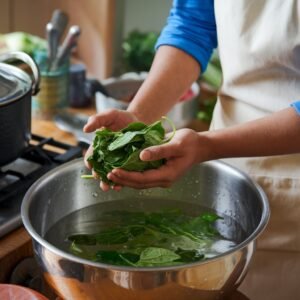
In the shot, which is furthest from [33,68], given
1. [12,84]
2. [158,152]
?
[158,152]

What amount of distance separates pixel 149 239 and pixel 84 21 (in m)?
1.23

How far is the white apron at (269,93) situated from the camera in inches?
42.6

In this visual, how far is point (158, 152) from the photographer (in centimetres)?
88

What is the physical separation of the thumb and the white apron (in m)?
0.30

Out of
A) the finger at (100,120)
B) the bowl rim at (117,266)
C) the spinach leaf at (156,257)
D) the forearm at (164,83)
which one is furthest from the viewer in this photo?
the forearm at (164,83)

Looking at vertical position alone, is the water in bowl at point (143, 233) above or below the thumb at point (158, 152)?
below

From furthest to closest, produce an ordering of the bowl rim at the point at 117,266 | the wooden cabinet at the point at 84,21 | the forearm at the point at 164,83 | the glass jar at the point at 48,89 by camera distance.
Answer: the wooden cabinet at the point at 84,21
the glass jar at the point at 48,89
the forearm at the point at 164,83
the bowl rim at the point at 117,266

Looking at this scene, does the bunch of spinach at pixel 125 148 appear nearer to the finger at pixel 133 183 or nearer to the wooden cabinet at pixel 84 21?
the finger at pixel 133 183

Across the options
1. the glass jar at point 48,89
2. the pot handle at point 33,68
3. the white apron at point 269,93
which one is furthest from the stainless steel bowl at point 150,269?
the glass jar at point 48,89

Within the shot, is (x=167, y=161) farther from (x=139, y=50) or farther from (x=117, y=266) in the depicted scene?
(x=139, y=50)

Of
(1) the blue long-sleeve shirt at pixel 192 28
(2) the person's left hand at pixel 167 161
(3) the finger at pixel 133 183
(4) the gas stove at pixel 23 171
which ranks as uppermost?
(1) the blue long-sleeve shirt at pixel 192 28

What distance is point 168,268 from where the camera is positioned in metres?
0.77

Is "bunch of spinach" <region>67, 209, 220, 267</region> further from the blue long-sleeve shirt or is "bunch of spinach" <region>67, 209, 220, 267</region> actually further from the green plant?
the green plant

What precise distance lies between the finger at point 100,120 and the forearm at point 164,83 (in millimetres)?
108
